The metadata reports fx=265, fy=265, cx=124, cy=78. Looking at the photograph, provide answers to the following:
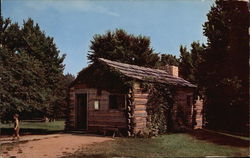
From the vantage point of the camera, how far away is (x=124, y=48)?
143 feet

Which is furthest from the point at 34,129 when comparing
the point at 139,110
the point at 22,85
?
the point at 139,110

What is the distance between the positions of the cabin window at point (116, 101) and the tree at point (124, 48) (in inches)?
970

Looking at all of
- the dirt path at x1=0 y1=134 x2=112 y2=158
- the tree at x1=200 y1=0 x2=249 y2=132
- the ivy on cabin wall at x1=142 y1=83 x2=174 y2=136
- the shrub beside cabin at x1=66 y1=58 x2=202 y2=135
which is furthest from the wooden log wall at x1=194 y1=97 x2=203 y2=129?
the dirt path at x1=0 y1=134 x2=112 y2=158

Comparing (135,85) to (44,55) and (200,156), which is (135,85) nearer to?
(200,156)

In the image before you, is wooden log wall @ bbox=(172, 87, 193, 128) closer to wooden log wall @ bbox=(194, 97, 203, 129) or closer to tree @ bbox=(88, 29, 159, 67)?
wooden log wall @ bbox=(194, 97, 203, 129)

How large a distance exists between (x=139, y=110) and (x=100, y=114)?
2.94 metres

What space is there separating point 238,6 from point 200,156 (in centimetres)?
1048

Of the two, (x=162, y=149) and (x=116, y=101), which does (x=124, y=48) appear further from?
(x=162, y=149)

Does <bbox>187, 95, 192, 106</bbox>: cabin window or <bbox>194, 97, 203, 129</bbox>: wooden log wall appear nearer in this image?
<bbox>187, 95, 192, 106</bbox>: cabin window

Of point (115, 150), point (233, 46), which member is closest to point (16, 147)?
point (115, 150)

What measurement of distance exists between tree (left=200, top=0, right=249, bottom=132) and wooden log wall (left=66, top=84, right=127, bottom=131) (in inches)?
265

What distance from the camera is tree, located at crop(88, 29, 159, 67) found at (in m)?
43.0

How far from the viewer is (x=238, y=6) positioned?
16703 millimetres

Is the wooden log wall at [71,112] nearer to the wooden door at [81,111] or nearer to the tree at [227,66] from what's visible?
the wooden door at [81,111]
